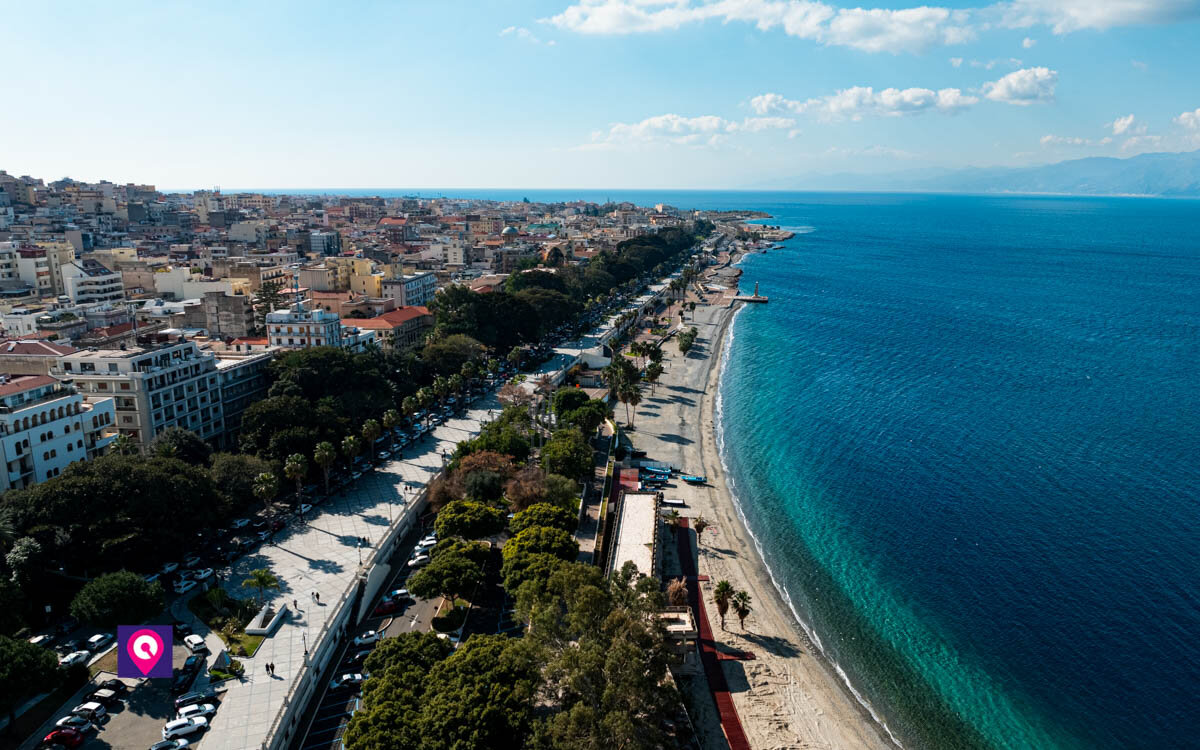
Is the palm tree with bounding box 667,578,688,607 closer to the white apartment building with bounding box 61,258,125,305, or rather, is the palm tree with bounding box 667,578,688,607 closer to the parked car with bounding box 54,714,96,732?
the parked car with bounding box 54,714,96,732

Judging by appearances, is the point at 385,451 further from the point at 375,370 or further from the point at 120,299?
the point at 120,299

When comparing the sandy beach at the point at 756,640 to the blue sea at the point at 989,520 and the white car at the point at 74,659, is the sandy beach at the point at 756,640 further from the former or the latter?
the white car at the point at 74,659


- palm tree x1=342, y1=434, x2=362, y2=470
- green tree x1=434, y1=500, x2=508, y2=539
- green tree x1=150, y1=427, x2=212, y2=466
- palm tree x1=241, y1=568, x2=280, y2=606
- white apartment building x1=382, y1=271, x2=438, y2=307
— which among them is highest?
white apartment building x1=382, y1=271, x2=438, y2=307

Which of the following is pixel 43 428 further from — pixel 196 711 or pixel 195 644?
pixel 196 711

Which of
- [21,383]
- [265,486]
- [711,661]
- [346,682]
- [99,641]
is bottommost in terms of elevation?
[711,661]

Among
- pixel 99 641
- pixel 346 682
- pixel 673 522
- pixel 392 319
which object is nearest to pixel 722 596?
pixel 673 522

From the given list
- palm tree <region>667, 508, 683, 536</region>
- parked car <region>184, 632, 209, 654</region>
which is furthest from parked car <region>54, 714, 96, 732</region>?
palm tree <region>667, 508, 683, 536</region>

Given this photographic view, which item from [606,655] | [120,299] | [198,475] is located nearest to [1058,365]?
[606,655]
